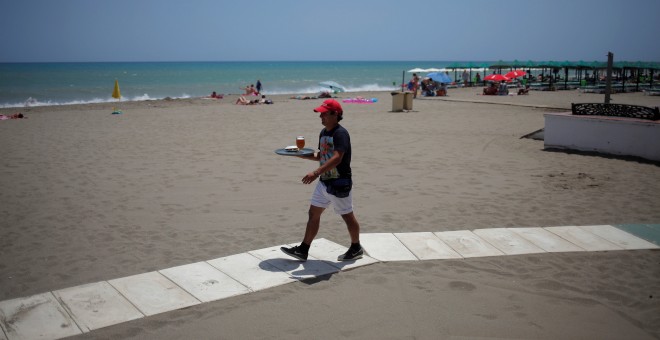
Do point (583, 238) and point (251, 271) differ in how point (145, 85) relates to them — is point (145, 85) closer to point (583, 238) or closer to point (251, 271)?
point (251, 271)

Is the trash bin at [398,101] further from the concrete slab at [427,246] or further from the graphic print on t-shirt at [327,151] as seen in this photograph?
the graphic print on t-shirt at [327,151]

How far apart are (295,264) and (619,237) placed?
3540 millimetres

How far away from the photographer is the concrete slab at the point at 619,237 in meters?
4.93

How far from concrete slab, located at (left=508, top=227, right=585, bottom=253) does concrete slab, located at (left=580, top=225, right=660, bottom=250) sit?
0.51m

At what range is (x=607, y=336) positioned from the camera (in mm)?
3232

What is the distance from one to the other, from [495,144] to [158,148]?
7.96m

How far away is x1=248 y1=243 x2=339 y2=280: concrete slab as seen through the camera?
424 cm

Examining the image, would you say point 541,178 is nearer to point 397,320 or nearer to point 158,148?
point 397,320

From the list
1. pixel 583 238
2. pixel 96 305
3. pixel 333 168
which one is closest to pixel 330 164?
pixel 333 168

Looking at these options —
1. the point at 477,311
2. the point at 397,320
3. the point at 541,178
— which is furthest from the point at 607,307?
the point at 541,178

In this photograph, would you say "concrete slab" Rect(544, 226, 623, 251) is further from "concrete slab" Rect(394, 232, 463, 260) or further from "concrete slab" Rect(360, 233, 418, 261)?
"concrete slab" Rect(360, 233, 418, 261)

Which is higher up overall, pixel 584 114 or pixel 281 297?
pixel 584 114

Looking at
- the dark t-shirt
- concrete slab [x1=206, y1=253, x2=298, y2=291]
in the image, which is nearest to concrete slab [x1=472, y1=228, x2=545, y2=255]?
the dark t-shirt

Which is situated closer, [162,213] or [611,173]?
[162,213]
